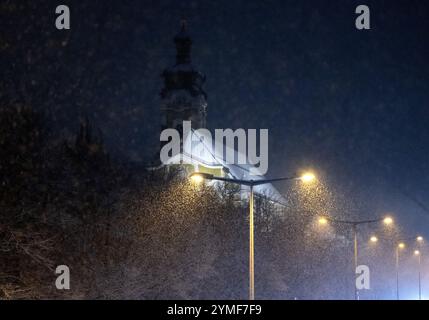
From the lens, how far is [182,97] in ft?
271

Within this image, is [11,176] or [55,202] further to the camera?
[55,202]

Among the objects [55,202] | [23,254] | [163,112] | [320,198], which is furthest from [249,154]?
[23,254]

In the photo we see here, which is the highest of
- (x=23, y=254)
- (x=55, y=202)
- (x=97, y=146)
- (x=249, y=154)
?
(x=249, y=154)

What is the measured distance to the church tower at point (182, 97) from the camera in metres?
82.1

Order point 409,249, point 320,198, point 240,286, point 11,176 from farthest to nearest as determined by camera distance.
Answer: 1. point 409,249
2. point 320,198
3. point 240,286
4. point 11,176

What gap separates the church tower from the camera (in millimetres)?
82125

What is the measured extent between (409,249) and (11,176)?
2451 inches

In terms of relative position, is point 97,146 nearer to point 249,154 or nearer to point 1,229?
point 1,229

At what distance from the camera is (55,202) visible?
2816 centimetres
